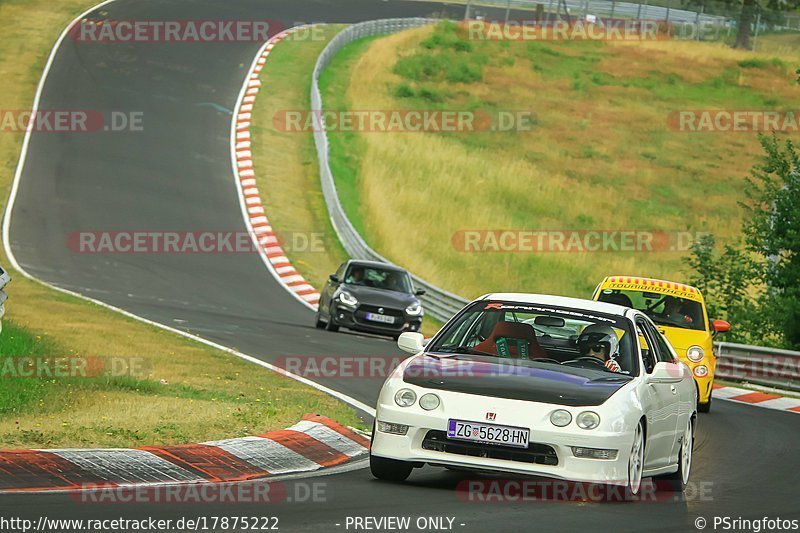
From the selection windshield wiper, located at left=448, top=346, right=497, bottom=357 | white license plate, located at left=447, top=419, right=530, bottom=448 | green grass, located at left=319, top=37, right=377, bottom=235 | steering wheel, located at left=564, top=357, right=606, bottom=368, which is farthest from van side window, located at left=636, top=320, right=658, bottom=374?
green grass, located at left=319, top=37, right=377, bottom=235

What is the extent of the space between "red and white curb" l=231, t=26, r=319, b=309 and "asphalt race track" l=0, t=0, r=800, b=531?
1.14 ft

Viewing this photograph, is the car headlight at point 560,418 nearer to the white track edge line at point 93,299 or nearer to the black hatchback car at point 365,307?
the white track edge line at point 93,299

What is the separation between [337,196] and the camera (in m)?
38.8

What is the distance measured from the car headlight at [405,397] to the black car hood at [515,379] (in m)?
0.09

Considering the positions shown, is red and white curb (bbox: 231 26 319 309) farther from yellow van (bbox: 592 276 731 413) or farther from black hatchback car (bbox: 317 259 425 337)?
yellow van (bbox: 592 276 731 413)

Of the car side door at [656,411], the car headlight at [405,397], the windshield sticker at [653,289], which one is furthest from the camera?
the windshield sticker at [653,289]

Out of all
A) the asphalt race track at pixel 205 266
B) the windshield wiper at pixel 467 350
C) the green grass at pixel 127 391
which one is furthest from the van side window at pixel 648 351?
the green grass at pixel 127 391

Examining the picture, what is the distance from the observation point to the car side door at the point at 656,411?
33.8ft

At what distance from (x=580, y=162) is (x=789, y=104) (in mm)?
16473

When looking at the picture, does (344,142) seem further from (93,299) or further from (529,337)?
(529,337)

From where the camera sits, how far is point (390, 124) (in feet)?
173

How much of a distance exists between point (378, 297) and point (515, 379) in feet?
53.3

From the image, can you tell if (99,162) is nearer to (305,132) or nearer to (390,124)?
(305,132)

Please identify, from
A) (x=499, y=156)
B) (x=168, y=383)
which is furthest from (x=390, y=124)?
(x=168, y=383)
